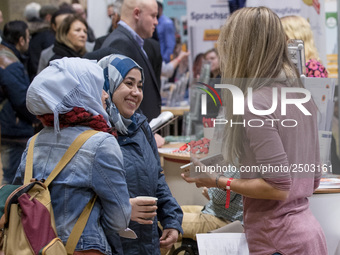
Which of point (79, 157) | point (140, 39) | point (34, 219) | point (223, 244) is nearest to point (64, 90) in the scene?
point (79, 157)

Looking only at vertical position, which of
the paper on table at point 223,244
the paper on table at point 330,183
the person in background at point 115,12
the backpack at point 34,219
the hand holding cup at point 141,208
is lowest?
the paper on table at point 223,244

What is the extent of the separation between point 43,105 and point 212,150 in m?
0.73

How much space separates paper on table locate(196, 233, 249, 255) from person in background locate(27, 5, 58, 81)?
4.45 metres

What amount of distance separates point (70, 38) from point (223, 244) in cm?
390

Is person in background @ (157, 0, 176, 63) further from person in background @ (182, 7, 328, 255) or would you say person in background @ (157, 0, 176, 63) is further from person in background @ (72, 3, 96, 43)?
person in background @ (182, 7, 328, 255)

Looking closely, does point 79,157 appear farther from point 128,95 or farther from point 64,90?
point 128,95

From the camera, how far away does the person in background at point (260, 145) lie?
6.91ft

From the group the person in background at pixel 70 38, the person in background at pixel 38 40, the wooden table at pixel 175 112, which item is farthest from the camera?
the wooden table at pixel 175 112

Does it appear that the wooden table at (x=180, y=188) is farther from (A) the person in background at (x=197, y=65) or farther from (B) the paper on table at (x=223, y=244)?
(A) the person in background at (x=197, y=65)

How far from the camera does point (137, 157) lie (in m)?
2.65

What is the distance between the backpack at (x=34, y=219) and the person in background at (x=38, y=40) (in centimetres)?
468

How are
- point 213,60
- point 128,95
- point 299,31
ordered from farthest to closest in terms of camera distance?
point 213,60, point 299,31, point 128,95

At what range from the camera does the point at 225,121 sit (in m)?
2.30

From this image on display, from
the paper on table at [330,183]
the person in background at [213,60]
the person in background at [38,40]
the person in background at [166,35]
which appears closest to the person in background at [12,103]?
the person in background at [38,40]
